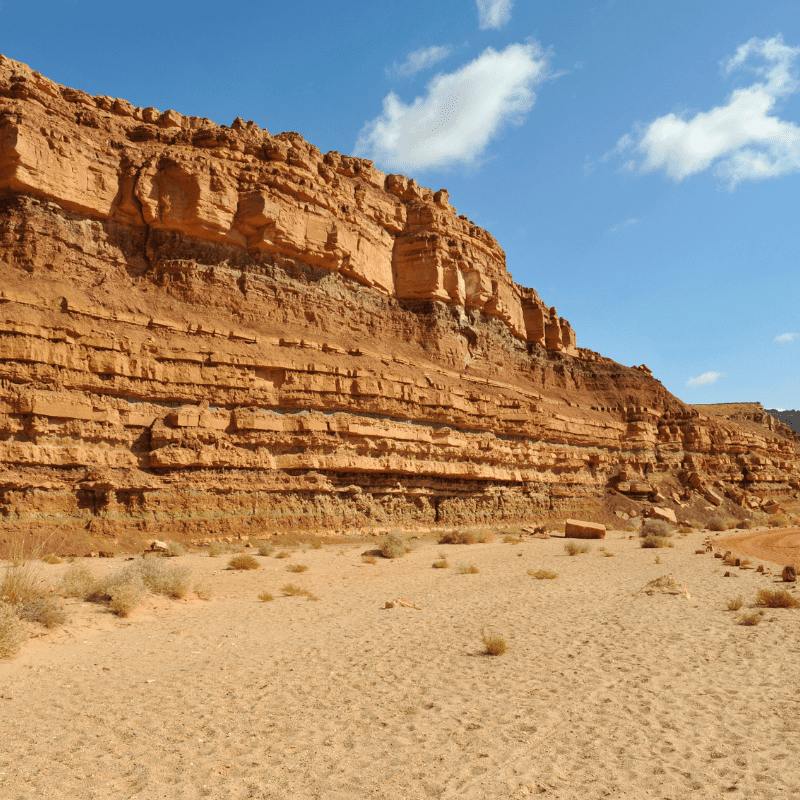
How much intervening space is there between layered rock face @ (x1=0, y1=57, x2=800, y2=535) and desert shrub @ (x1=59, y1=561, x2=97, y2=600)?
6.59 meters

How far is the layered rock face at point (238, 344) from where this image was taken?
671 inches

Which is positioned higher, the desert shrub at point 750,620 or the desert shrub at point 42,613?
the desert shrub at point 42,613

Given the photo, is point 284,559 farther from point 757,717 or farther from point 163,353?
point 757,717

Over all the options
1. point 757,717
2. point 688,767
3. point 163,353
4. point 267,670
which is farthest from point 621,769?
point 163,353

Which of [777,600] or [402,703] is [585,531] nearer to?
[777,600]

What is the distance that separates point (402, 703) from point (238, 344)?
17.9 meters

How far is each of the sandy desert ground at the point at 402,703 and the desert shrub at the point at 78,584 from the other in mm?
377

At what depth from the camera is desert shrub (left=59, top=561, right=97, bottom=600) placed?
31.8ft

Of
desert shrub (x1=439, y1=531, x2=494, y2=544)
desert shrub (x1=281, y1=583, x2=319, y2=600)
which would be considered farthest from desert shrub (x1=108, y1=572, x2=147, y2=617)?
desert shrub (x1=439, y1=531, x2=494, y2=544)

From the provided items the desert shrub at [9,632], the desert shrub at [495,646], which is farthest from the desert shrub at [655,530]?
the desert shrub at [9,632]

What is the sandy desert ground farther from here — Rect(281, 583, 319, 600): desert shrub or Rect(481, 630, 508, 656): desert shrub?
Rect(281, 583, 319, 600): desert shrub

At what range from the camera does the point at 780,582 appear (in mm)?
13625

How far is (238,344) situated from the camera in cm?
2142

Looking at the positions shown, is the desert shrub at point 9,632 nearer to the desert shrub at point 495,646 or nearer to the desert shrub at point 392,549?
the desert shrub at point 495,646
